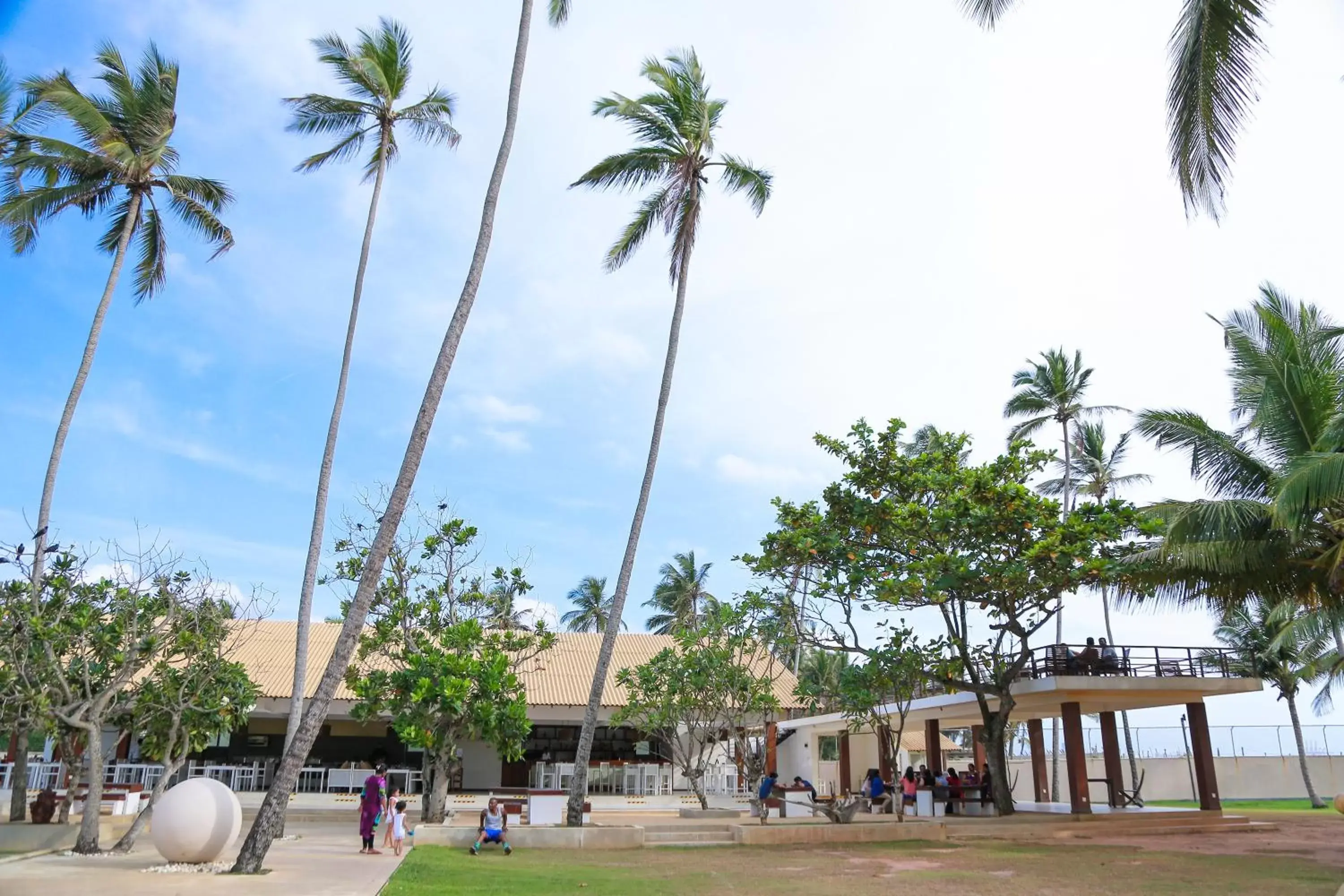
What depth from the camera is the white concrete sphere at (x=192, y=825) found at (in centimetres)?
1127

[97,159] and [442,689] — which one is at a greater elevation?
[97,159]

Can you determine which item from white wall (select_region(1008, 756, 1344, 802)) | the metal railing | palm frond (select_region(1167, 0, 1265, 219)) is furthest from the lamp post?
palm frond (select_region(1167, 0, 1265, 219))

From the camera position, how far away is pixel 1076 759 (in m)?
21.5

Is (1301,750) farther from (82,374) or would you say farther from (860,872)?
(82,374)

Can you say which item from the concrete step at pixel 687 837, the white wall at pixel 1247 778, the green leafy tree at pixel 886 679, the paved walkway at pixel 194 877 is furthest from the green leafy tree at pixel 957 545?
the white wall at pixel 1247 778

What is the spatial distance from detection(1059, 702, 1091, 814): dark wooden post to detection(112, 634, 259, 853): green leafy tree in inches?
676

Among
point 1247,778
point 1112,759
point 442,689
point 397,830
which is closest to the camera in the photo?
point 397,830

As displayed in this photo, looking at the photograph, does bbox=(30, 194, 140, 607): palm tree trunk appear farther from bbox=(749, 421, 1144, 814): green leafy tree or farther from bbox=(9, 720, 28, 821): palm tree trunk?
bbox=(749, 421, 1144, 814): green leafy tree

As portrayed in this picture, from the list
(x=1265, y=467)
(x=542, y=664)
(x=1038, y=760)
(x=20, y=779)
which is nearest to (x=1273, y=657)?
(x=1038, y=760)

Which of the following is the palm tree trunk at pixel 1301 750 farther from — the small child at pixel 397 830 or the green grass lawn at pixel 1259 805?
the small child at pixel 397 830

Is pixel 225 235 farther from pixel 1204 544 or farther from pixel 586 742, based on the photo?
pixel 1204 544

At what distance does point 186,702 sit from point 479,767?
17.2 meters

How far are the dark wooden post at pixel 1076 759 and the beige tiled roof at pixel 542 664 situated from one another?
751 cm

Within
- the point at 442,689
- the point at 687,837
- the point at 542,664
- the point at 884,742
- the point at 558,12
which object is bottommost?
the point at 687,837
